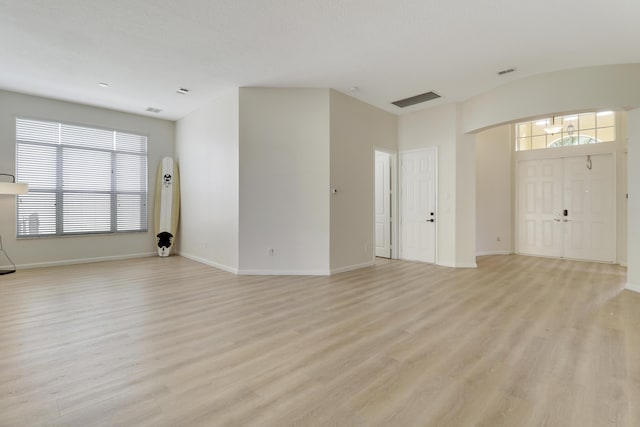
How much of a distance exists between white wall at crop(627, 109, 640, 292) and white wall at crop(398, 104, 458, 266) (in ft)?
7.55

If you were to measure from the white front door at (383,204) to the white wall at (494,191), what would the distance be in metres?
2.15

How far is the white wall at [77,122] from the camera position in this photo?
17.7 ft

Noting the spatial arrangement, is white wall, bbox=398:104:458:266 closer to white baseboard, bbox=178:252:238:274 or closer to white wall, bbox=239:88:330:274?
Answer: white wall, bbox=239:88:330:274

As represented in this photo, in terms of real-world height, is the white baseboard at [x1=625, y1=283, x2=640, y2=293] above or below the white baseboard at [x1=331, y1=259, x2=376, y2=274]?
below

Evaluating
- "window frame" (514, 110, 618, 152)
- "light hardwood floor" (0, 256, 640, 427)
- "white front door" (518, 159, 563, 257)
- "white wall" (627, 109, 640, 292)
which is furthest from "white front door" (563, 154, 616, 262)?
"light hardwood floor" (0, 256, 640, 427)

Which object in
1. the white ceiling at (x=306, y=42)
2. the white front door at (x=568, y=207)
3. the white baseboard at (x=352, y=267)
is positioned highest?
the white ceiling at (x=306, y=42)

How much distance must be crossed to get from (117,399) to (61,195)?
5.79 meters

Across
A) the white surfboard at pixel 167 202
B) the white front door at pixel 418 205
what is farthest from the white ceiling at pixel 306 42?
the white surfboard at pixel 167 202

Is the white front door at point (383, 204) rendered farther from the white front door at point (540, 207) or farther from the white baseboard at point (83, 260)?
the white baseboard at point (83, 260)

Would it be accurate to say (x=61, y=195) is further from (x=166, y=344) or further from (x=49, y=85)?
(x=166, y=344)

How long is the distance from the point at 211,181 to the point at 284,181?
5.50 ft

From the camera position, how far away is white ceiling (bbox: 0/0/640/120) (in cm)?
300

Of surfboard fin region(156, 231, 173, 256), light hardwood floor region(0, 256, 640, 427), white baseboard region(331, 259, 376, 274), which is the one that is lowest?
light hardwood floor region(0, 256, 640, 427)

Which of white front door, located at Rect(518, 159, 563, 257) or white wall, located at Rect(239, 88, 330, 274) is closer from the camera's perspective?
white wall, located at Rect(239, 88, 330, 274)
